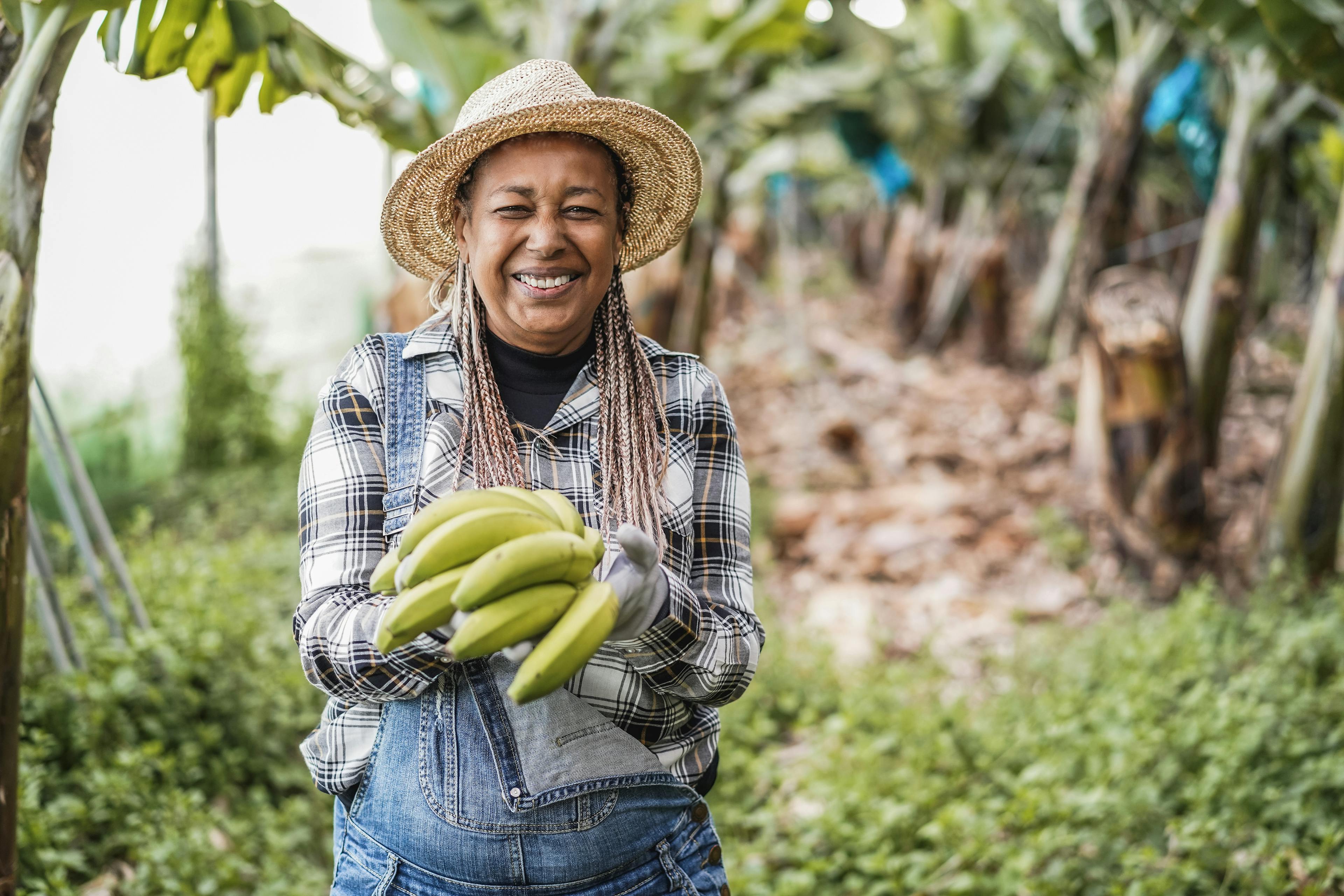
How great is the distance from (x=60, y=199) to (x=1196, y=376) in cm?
566

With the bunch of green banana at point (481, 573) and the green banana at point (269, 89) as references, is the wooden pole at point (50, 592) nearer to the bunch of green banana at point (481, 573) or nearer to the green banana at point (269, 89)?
the green banana at point (269, 89)

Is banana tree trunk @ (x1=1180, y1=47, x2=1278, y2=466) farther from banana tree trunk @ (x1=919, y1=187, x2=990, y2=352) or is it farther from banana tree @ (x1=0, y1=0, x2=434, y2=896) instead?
banana tree @ (x1=0, y1=0, x2=434, y2=896)

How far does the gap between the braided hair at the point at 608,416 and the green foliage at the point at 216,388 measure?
4.63 metres

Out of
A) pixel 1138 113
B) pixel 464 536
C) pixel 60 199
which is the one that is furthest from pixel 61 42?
pixel 1138 113

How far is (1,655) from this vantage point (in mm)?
1973

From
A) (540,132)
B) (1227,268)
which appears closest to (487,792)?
(540,132)

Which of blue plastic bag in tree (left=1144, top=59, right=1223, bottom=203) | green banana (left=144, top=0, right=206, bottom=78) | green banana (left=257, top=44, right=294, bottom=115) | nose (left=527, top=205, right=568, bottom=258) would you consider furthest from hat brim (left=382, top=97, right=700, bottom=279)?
blue plastic bag in tree (left=1144, top=59, right=1223, bottom=203)

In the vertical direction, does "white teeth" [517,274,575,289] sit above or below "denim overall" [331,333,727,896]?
above

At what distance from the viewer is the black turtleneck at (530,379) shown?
1592 millimetres

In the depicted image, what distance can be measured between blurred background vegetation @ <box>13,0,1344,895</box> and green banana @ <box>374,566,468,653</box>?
5.30 feet

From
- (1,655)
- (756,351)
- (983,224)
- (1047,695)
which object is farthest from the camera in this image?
(756,351)

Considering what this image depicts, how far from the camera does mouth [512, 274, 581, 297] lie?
153 cm

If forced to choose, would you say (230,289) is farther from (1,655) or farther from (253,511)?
(1,655)

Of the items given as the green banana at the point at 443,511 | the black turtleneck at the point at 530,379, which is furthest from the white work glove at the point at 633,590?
the black turtleneck at the point at 530,379
